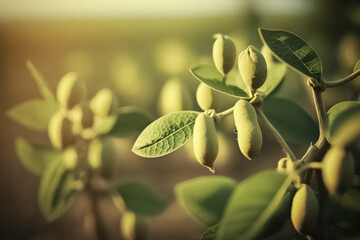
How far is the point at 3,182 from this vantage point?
1.54 meters

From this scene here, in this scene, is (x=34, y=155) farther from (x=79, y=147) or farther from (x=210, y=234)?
(x=210, y=234)

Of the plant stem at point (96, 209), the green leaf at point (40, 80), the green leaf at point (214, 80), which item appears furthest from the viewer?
the plant stem at point (96, 209)

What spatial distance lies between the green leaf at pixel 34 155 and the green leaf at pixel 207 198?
27 centimetres

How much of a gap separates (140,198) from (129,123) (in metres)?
0.14

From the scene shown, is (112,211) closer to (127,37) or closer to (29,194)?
(29,194)

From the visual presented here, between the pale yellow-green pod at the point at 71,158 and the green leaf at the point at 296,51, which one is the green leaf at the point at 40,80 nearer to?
the pale yellow-green pod at the point at 71,158

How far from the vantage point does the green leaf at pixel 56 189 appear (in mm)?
521

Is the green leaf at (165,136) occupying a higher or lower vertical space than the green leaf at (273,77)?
lower

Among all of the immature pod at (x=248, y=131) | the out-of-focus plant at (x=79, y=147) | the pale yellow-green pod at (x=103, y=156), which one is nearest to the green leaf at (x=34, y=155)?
the out-of-focus plant at (x=79, y=147)

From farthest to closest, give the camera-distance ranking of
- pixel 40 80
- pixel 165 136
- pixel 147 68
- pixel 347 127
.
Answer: pixel 147 68, pixel 40 80, pixel 165 136, pixel 347 127

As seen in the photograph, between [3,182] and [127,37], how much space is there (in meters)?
0.96

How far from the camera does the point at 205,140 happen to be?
32 centimetres

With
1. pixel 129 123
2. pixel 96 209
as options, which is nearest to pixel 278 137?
pixel 129 123

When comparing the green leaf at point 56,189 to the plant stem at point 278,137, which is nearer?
the plant stem at point 278,137
